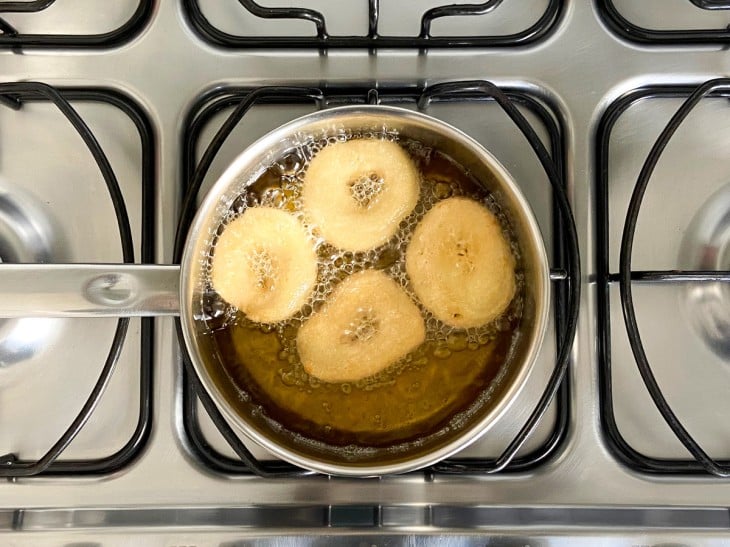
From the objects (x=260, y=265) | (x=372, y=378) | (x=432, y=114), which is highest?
(x=432, y=114)

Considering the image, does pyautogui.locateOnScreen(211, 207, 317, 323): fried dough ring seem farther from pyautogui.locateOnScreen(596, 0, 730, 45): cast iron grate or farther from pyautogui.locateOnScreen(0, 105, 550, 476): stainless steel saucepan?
pyautogui.locateOnScreen(596, 0, 730, 45): cast iron grate

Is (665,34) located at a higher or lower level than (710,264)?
higher

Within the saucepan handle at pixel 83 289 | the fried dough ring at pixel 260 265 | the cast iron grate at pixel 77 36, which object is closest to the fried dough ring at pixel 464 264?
the fried dough ring at pixel 260 265

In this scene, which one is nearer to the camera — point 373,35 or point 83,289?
point 83,289

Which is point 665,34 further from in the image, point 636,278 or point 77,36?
point 77,36

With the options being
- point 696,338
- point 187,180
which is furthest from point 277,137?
point 696,338

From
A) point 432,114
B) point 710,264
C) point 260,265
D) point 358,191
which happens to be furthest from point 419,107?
point 710,264
